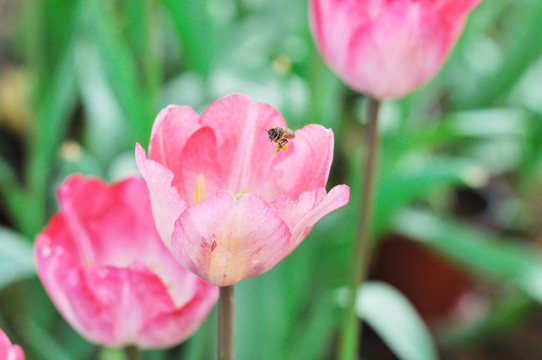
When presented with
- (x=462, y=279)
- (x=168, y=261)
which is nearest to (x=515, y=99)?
(x=462, y=279)

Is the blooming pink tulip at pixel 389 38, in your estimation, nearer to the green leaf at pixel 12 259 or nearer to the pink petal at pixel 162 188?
the pink petal at pixel 162 188

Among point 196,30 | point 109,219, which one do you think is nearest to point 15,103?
point 196,30

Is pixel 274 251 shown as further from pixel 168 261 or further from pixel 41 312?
pixel 41 312

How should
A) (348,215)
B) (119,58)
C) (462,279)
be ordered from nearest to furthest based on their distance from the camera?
(119,58), (348,215), (462,279)

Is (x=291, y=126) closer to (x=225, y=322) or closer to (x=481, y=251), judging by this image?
(x=481, y=251)

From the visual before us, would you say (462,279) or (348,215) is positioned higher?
(348,215)

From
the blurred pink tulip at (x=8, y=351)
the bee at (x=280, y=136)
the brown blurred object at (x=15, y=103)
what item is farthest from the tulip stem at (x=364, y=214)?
the brown blurred object at (x=15, y=103)

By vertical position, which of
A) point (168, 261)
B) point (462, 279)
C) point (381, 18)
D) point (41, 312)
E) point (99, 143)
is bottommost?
point (462, 279)
